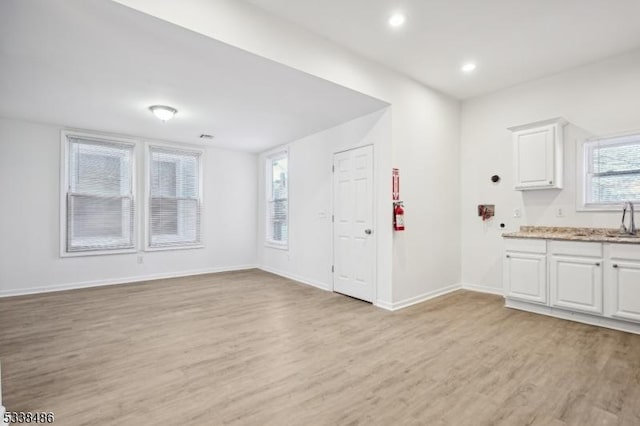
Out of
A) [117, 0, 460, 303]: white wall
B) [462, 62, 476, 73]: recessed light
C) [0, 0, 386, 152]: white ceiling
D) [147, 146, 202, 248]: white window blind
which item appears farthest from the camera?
[147, 146, 202, 248]: white window blind

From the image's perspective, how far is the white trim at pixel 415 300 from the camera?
3.99m

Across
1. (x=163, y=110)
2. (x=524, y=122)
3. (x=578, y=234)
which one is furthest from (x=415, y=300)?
(x=163, y=110)

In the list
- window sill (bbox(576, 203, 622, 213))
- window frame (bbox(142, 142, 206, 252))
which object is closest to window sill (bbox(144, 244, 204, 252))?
window frame (bbox(142, 142, 206, 252))

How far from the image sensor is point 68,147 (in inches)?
203

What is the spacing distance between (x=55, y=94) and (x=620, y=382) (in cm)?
622

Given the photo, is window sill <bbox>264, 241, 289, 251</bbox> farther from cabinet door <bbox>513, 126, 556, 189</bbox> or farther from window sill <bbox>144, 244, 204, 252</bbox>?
cabinet door <bbox>513, 126, 556, 189</bbox>

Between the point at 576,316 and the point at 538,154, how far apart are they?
2002 mm

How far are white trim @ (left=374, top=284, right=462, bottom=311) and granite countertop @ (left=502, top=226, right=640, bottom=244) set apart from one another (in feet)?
4.11

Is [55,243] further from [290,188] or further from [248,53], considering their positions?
[248,53]

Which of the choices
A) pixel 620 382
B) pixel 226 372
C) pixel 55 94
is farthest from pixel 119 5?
pixel 620 382

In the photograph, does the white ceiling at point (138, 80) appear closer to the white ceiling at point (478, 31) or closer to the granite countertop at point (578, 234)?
the white ceiling at point (478, 31)

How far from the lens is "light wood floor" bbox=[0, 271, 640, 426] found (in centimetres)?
194

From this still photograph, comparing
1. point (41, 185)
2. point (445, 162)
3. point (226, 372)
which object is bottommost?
point (226, 372)

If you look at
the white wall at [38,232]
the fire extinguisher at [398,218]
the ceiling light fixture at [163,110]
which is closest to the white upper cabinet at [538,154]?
the fire extinguisher at [398,218]
